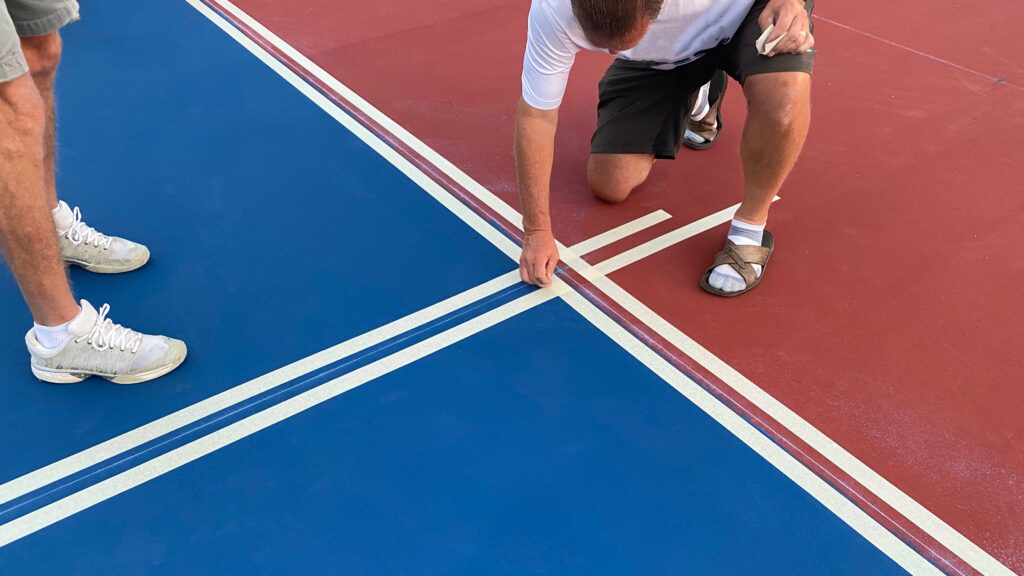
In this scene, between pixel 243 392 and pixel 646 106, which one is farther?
pixel 646 106

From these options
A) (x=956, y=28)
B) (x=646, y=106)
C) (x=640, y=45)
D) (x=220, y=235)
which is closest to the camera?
(x=640, y=45)

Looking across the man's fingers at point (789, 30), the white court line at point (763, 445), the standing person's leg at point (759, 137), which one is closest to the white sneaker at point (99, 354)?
the white court line at point (763, 445)

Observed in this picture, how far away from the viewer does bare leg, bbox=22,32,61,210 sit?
199 cm

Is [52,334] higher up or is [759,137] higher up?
[759,137]

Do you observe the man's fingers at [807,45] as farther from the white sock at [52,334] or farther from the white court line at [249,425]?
the white sock at [52,334]

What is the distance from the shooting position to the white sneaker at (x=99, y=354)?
6.22 ft

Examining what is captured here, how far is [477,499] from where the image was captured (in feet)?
5.51

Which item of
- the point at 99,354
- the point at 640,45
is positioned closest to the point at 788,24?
the point at 640,45

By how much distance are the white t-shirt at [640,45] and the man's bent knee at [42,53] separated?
127 centimetres

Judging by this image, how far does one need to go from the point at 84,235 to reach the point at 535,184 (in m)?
1.34

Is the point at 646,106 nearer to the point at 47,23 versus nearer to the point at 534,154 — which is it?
the point at 534,154

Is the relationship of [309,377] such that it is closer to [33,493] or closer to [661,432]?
[33,493]

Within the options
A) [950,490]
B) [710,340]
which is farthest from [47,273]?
[950,490]

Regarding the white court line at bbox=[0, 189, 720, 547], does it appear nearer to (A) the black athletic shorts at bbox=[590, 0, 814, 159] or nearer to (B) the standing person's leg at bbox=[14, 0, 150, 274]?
(A) the black athletic shorts at bbox=[590, 0, 814, 159]
